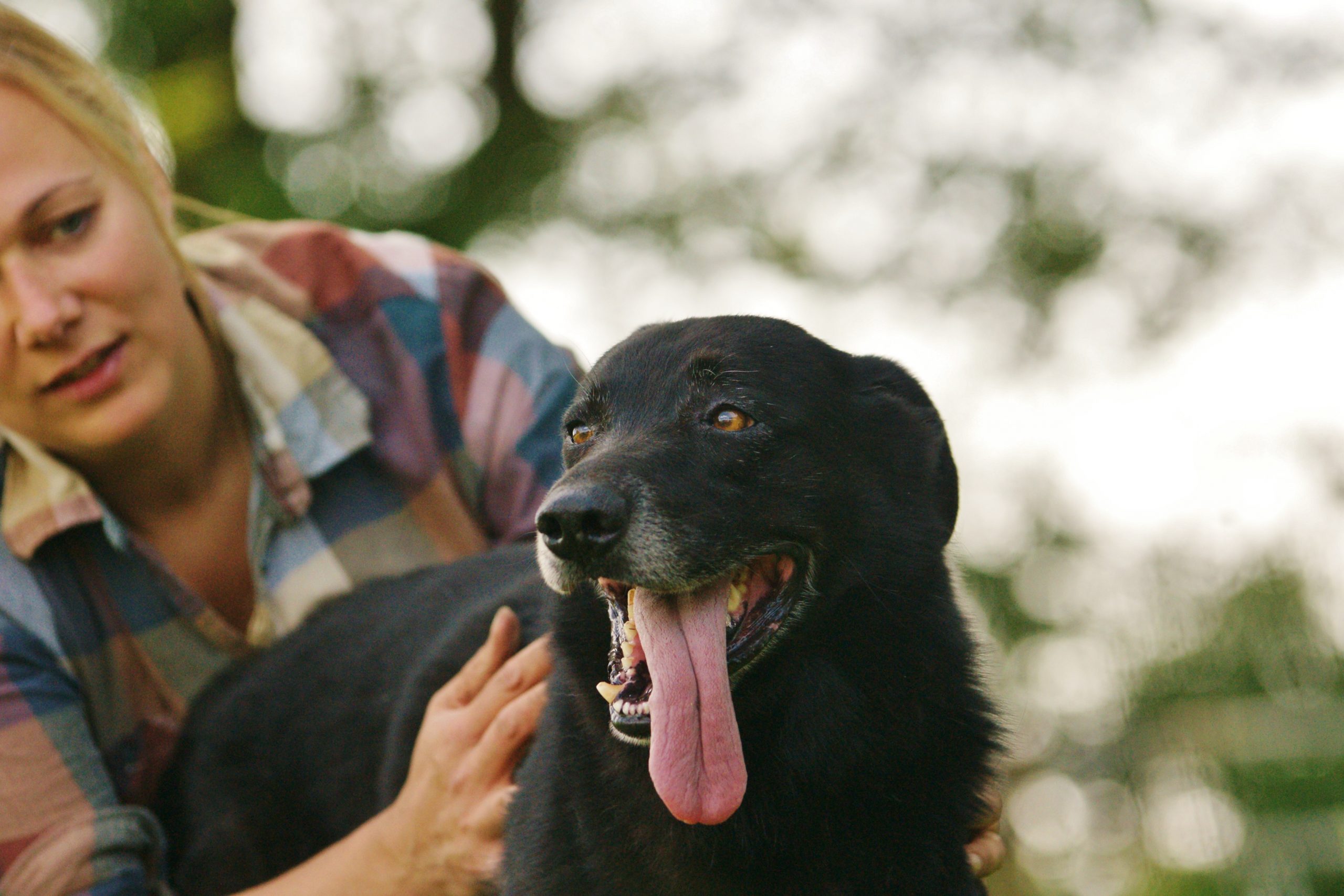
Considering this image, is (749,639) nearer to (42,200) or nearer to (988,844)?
(988,844)

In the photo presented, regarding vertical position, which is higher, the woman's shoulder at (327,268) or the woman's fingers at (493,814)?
the woman's shoulder at (327,268)

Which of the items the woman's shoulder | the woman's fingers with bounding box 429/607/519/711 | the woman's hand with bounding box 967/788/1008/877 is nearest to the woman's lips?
the woman's shoulder

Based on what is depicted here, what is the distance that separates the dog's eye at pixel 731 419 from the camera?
204 cm

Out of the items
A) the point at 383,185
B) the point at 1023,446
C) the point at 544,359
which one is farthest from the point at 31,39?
the point at 1023,446

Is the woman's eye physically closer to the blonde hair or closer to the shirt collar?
the blonde hair

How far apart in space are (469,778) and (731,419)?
937mm

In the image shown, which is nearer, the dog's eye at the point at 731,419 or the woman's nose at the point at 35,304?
the dog's eye at the point at 731,419

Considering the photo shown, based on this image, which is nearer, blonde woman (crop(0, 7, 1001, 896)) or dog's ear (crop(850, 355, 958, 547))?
dog's ear (crop(850, 355, 958, 547))

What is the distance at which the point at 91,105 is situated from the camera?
2.88 metres

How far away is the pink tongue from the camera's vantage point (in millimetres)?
1779

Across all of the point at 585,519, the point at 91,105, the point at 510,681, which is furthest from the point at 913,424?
the point at 91,105

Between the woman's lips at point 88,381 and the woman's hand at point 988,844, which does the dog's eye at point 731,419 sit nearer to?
the woman's hand at point 988,844

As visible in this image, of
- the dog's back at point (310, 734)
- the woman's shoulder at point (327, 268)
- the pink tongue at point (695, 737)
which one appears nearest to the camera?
the pink tongue at point (695, 737)

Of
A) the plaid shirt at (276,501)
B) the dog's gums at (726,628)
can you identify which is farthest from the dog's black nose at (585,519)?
the plaid shirt at (276,501)
